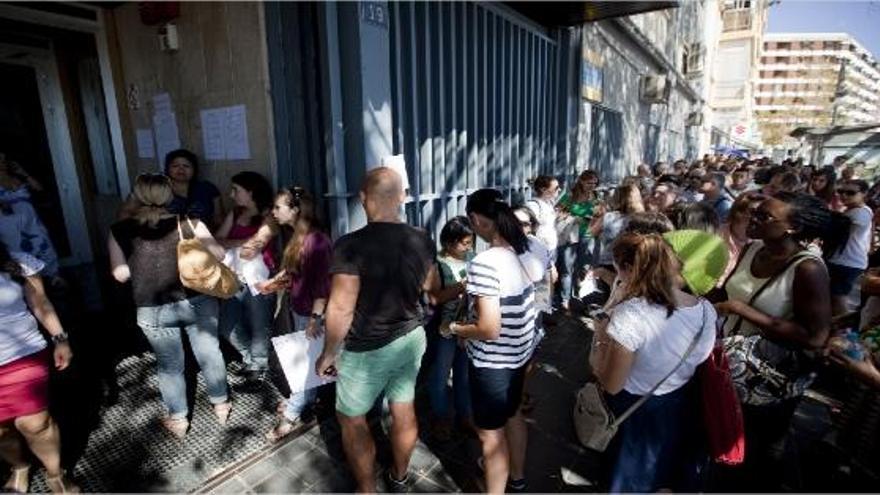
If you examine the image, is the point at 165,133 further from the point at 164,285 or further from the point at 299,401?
the point at 299,401

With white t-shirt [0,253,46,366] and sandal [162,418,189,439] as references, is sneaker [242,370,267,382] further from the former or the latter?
white t-shirt [0,253,46,366]

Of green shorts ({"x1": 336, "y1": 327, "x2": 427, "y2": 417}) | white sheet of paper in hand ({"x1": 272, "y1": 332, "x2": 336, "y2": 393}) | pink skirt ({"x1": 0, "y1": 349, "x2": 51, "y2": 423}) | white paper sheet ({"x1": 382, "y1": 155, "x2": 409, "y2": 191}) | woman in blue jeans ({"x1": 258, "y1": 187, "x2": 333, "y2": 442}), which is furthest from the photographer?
white paper sheet ({"x1": 382, "y1": 155, "x2": 409, "y2": 191})

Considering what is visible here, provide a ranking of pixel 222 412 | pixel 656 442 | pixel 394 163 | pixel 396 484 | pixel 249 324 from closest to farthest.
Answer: pixel 656 442 → pixel 396 484 → pixel 222 412 → pixel 394 163 → pixel 249 324

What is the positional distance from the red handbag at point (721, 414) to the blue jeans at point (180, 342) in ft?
9.72

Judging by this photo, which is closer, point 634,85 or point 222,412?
point 222,412

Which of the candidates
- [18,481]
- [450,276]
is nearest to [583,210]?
[450,276]

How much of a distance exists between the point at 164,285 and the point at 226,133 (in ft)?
4.86

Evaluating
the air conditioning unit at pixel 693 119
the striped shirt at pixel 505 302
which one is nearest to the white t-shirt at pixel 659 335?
the striped shirt at pixel 505 302

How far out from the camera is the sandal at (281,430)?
3.17m

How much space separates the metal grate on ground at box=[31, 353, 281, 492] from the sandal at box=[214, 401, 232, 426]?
1.8 inches

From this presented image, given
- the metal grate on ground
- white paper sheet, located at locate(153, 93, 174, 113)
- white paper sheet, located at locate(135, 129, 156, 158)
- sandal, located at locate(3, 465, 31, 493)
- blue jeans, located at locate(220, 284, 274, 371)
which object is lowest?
the metal grate on ground

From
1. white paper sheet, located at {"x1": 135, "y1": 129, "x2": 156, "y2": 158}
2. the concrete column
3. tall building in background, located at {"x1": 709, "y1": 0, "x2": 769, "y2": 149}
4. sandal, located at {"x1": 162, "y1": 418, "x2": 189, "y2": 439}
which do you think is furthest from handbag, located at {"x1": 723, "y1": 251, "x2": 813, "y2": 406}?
tall building in background, located at {"x1": 709, "y1": 0, "x2": 769, "y2": 149}

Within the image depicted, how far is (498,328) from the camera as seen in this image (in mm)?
2227

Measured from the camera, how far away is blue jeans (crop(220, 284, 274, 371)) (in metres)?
3.79
